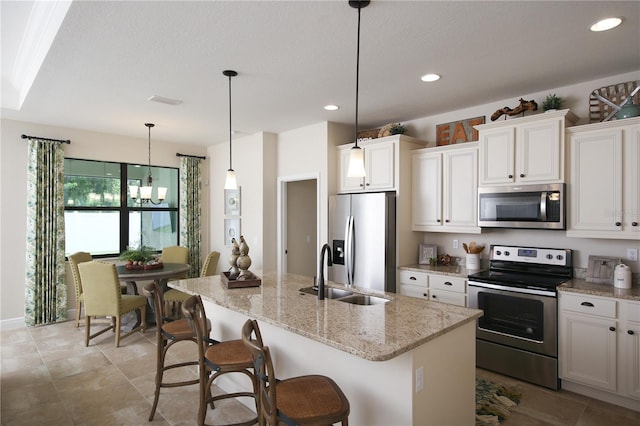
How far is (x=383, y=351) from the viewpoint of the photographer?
1.59 metres

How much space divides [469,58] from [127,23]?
2.44 m

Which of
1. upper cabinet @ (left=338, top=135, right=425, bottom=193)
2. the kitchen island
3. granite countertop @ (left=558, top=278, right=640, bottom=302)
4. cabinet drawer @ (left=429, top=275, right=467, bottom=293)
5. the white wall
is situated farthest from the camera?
the white wall

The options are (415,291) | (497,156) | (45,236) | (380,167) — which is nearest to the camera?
(497,156)

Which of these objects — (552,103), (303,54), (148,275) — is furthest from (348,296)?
(148,275)

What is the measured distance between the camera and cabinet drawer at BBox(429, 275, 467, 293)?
3770 millimetres

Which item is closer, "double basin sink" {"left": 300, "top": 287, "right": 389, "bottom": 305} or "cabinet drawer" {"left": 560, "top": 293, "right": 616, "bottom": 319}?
"double basin sink" {"left": 300, "top": 287, "right": 389, "bottom": 305}

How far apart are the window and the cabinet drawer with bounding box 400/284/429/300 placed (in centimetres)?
412

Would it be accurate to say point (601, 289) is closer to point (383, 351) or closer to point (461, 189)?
point (461, 189)

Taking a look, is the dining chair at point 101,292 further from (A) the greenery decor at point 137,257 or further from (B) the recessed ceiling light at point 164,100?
(B) the recessed ceiling light at point 164,100

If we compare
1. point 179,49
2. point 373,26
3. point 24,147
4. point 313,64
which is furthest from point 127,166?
point 373,26

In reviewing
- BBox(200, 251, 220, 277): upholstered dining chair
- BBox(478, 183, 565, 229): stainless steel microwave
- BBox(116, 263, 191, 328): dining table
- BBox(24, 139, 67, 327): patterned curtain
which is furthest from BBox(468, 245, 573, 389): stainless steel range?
BBox(24, 139, 67, 327): patterned curtain

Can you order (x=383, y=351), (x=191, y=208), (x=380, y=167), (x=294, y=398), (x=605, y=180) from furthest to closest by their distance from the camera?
(x=191, y=208) < (x=380, y=167) < (x=605, y=180) < (x=294, y=398) < (x=383, y=351)

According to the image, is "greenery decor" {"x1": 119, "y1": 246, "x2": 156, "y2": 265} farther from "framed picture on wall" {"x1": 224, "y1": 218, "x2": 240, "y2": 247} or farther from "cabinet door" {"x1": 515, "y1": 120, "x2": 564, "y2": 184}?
"cabinet door" {"x1": 515, "y1": 120, "x2": 564, "y2": 184}

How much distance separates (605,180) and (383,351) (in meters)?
2.70
